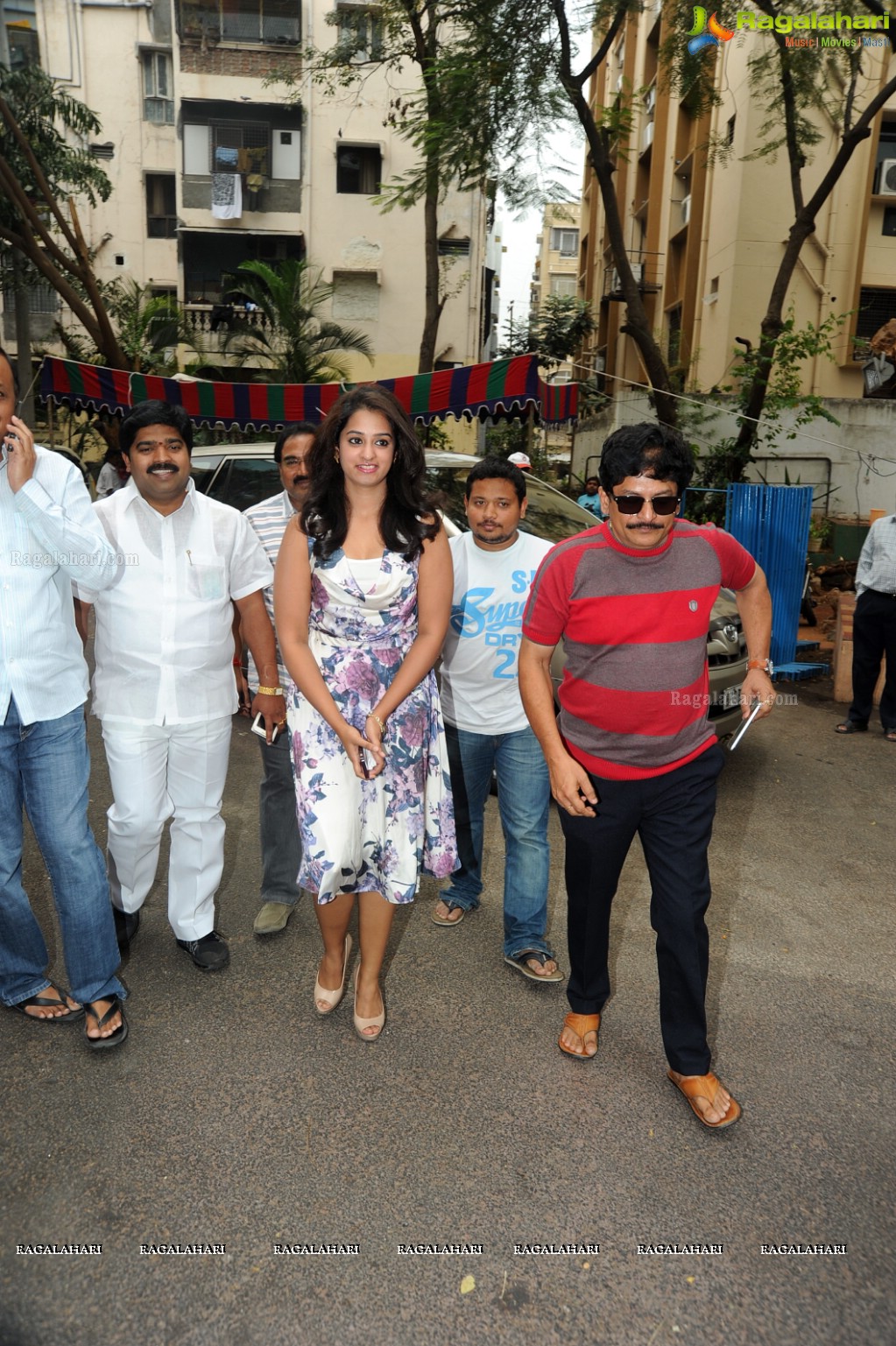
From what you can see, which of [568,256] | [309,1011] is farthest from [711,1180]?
[568,256]

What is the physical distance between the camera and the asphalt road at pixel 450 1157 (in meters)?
2.18

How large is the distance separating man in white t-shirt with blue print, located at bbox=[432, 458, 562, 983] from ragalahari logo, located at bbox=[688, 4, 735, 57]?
980 centimetres

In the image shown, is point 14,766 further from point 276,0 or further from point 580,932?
point 276,0

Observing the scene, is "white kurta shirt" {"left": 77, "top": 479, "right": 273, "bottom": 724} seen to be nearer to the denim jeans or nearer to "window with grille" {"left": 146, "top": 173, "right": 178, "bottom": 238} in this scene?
the denim jeans

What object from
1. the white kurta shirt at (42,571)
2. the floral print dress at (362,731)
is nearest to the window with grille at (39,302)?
the white kurta shirt at (42,571)

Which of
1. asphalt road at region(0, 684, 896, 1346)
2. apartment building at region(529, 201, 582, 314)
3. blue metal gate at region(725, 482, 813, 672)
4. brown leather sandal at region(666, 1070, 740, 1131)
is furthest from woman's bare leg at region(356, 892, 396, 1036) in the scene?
apartment building at region(529, 201, 582, 314)

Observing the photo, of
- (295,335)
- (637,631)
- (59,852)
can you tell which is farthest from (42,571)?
(295,335)

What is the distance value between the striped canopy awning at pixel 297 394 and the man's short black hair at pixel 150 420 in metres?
7.21

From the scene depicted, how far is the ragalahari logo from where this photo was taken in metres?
10.8

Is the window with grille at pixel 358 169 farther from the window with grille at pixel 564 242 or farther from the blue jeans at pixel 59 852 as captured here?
the window with grille at pixel 564 242

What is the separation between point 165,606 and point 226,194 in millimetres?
26669

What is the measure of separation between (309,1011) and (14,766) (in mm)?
1263

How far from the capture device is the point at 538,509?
6.62 m

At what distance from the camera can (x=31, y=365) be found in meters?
25.1
